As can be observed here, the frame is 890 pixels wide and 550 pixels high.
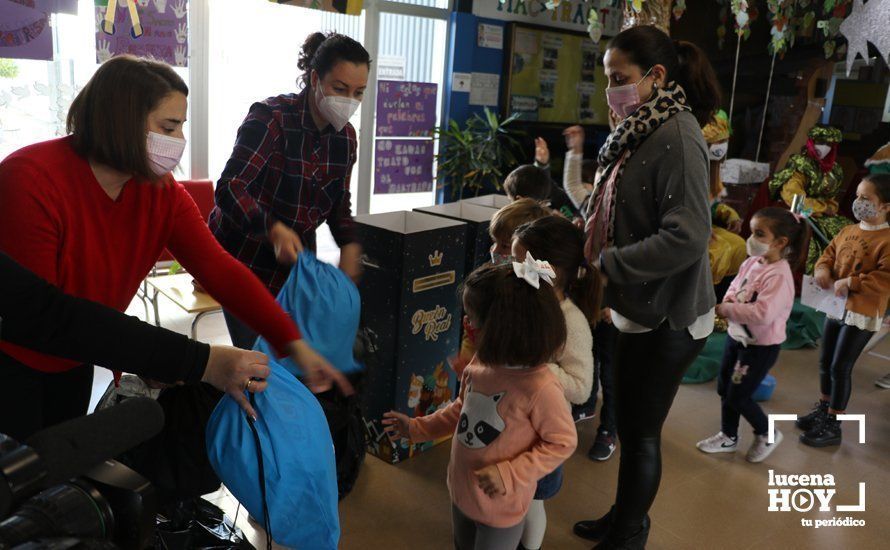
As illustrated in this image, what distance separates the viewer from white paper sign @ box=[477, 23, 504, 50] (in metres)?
6.06

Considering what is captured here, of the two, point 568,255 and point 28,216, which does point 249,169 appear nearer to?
point 28,216

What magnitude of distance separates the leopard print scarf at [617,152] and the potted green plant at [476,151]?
366cm

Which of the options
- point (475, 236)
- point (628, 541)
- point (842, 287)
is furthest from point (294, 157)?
point (842, 287)

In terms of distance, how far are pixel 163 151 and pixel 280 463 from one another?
0.76 metres

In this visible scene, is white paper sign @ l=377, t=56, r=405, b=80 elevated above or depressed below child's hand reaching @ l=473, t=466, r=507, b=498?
above

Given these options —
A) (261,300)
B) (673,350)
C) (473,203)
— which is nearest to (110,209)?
(261,300)

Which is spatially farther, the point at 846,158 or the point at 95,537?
the point at 846,158

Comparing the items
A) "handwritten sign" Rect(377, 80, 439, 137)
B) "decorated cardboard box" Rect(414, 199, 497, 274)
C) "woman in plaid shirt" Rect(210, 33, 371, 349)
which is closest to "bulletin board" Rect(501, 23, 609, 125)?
"handwritten sign" Rect(377, 80, 439, 137)

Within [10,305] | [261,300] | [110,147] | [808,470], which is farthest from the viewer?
[808,470]

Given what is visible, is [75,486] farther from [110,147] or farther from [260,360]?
[110,147]

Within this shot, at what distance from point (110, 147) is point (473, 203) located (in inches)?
91.8

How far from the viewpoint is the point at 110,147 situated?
1437mm

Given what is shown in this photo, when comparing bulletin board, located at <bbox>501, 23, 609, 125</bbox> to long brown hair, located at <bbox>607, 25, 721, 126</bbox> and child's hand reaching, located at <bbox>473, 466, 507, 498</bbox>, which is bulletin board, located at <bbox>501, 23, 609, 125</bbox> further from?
child's hand reaching, located at <bbox>473, 466, 507, 498</bbox>

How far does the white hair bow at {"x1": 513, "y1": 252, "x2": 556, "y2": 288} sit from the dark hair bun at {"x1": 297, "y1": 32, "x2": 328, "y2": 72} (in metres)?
1.03
